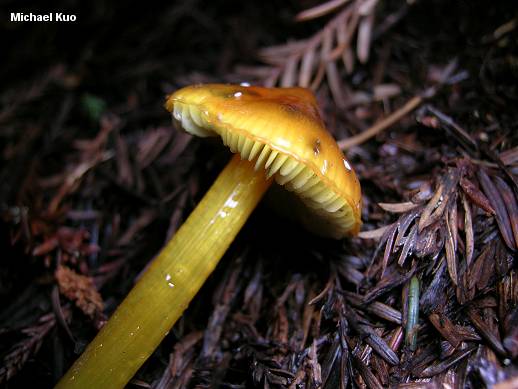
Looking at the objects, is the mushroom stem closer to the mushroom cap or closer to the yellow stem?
the mushroom cap

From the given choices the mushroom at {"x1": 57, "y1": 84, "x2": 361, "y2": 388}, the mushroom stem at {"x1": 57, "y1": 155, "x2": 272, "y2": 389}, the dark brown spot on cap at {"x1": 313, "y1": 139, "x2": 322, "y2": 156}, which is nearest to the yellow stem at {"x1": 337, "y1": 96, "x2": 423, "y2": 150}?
the mushroom at {"x1": 57, "y1": 84, "x2": 361, "y2": 388}

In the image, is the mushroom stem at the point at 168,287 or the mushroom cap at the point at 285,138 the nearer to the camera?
the mushroom cap at the point at 285,138

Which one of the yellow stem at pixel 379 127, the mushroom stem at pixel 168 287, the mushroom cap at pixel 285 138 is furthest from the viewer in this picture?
the yellow stem at pixel 379 127

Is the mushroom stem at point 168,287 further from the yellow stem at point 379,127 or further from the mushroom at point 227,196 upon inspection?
the yellow stem at point 379,127

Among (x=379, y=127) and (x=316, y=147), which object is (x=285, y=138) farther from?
(x=379, y=127)

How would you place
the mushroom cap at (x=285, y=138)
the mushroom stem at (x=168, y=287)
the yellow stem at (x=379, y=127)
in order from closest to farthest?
the mushroom cap at (x=285, y=138)
the mushroom stem at (x=168, y=287)
the yellow stem at (x=379, y=127)

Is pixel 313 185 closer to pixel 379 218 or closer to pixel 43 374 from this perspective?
pixel 379 218

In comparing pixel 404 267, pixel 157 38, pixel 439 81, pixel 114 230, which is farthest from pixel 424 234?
pixel 157 38

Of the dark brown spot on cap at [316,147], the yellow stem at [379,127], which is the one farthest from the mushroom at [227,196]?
the yellow stem at [379,127]
